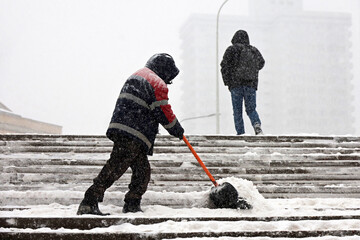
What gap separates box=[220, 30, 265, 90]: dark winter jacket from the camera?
809 cm

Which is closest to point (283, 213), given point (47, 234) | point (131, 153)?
point (131, 153)

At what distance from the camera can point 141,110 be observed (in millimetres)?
4188

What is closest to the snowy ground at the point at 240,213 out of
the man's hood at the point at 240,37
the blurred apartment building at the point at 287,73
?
the man's hood at the point at 240,37

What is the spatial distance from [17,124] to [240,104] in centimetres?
2317

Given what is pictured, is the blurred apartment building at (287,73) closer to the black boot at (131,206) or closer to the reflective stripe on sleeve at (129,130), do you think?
the black boot at (131,206)

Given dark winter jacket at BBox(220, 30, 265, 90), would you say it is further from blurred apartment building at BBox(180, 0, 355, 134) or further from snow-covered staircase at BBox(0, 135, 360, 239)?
blurred apartment building at BBox(180, 0, 355, 134)

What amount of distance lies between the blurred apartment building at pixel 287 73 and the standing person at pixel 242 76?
84.0 m

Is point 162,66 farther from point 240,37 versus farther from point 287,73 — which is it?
point 287,73

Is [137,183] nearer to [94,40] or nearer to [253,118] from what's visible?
[253,118]

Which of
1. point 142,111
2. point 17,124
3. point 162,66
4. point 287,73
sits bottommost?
point 142,111

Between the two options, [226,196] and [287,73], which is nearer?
[226,196]

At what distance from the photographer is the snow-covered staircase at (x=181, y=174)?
3848 millimetres

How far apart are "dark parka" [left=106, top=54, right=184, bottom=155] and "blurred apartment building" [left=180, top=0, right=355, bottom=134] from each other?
3472 inches

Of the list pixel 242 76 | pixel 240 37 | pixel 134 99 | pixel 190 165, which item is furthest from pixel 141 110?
pixel 240 37
